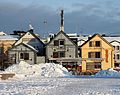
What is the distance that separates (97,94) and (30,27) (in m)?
58.1

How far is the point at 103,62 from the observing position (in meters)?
68.6

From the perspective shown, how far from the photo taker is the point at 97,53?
2714 inches

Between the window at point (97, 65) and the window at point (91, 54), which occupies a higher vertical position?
the window at point (91, 54)

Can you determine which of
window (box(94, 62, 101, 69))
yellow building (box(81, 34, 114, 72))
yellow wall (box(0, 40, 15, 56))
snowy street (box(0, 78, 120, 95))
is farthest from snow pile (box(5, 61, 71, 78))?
yellow wall (box(0, 40, 15, 56))

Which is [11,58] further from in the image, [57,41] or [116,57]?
[116,57]

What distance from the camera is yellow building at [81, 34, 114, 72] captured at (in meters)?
68.6

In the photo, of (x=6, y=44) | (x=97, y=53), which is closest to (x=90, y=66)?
(x=97, y=53)

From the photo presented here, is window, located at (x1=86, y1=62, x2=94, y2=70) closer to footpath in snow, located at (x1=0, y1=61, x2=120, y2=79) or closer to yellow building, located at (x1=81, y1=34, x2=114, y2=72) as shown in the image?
yellow building, located at (x1=81, y1=34, x2=114, y2=72)

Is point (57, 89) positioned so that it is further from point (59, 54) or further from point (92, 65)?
point (92, 65)

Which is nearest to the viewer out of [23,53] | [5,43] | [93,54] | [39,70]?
[39,70]

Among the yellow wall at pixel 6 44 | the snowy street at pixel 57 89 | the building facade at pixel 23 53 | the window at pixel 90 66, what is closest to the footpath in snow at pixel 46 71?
the building facade at pixel 23 53

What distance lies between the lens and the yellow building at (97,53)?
68625 mm

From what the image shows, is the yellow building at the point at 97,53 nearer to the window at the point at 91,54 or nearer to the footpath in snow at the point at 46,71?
the window at the point at 91,54

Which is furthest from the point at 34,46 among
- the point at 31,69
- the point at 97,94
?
the point at 97,94
